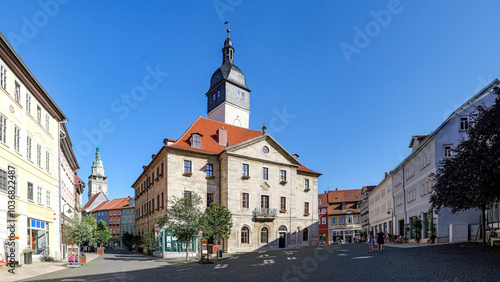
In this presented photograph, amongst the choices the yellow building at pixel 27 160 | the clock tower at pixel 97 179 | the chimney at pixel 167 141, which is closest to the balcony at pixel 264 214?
the chimney at pixel 167 141

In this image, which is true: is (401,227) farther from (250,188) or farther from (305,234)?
(250,188)

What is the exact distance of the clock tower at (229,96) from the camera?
185 feet

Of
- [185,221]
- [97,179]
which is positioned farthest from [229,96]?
[97,179]

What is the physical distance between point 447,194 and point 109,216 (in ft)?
375

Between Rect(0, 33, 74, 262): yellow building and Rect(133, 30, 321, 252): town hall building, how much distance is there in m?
11.4

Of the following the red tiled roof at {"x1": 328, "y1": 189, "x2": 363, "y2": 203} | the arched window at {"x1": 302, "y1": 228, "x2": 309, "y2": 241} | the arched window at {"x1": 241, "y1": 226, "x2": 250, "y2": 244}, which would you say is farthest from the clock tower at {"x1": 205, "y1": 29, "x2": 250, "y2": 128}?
the red tiled roof at {"x1": 328, "y1": 189, "x2": 363, "y2": 203}

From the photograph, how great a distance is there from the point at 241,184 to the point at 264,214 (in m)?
4.47

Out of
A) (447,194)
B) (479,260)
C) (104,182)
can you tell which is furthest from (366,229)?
(104,182)

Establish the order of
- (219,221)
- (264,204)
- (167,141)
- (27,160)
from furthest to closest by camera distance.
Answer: (264,204), (167,141), (219,221), (27,160)

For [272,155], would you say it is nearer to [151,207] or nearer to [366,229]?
[151,207]

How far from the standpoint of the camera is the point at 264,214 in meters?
44.8

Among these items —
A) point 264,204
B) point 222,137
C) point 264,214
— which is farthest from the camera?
point 222,137

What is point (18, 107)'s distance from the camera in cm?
2380

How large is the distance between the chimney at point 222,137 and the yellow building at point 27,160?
1838cm
